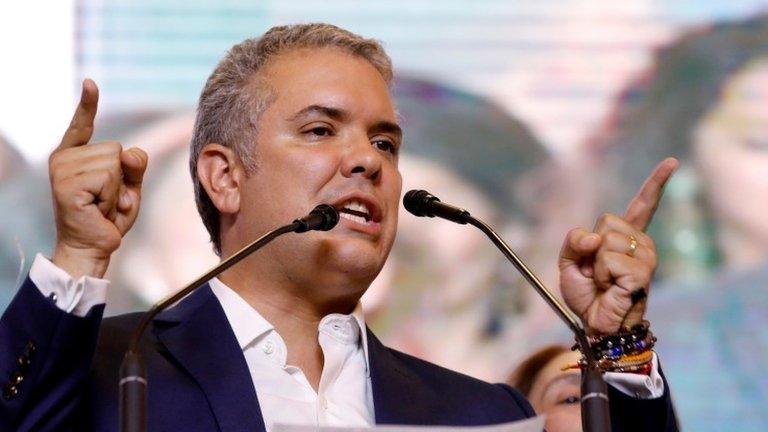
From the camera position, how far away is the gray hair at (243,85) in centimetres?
273

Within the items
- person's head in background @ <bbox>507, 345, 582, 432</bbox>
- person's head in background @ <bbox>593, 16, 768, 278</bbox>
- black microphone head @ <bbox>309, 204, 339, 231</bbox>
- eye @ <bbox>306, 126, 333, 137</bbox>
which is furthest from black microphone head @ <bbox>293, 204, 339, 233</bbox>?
person's head in background @ <bbox>593, 16, 768, 278</bbox>

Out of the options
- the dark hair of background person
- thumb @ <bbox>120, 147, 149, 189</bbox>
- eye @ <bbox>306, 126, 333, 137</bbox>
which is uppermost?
eye @ <bbox>306, 126, 333, 137</bbox>

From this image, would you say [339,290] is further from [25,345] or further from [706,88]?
[706,88]

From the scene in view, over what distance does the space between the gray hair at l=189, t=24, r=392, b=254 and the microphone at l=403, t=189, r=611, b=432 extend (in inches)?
16.2

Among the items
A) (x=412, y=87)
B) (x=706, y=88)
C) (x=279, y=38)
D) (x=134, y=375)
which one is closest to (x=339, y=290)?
(x=279, y=38)

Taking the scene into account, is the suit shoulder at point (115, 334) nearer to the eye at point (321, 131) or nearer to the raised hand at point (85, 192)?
the raised hand at point (85, 192)

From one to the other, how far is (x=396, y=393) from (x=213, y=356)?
346 millimetres

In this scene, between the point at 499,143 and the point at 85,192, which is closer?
the point at 85,192

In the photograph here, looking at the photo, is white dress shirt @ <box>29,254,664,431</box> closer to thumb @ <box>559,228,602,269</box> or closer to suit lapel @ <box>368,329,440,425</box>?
suit lapel @ <box>368,329,440,425</box>

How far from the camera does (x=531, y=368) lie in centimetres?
332

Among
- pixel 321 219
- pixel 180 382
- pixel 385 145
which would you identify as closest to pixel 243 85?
pixel 385 145

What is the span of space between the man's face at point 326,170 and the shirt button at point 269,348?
13cm

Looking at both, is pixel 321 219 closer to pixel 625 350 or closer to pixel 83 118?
pixel 83 118

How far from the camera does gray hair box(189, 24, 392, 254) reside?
2729mm
